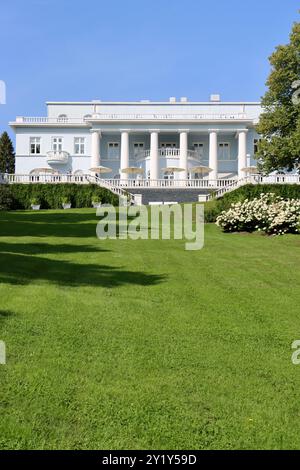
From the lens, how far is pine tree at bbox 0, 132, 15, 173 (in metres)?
86.4

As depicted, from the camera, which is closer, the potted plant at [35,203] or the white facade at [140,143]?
the potted plant at [35,203]

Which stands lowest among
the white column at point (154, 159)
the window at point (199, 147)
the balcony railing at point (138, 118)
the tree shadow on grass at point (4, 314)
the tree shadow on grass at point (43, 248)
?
the tree shadow on grass at point (4, 314)

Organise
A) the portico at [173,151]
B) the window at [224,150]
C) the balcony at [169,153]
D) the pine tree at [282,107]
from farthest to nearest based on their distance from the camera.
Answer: the window at [224,150]
the balcony at [169,153]
the portico at [173,151]
the pine tree at [282,107]

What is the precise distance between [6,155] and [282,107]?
65.6 m

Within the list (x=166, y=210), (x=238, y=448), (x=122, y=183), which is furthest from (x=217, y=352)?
(x=122, y=183)

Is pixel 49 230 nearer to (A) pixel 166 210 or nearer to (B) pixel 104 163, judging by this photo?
(A) pixel 166 210

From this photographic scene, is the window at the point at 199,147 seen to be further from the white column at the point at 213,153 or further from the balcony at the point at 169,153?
the balcony at the point at 169,153

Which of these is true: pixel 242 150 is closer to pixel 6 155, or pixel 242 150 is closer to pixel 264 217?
pixel 264 217

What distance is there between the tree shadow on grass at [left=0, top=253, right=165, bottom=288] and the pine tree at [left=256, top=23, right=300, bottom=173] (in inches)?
929

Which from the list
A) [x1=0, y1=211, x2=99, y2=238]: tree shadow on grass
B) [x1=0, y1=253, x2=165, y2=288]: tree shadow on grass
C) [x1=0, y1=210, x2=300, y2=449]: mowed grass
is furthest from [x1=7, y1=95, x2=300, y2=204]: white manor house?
[x1=0, y1=210, x2=300, y2=449]: mowed grass

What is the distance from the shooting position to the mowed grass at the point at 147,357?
13.7ft

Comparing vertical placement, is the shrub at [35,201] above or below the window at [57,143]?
below

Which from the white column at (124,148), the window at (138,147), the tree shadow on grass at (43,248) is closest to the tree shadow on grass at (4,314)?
the tree shadow on grass at (43,248)

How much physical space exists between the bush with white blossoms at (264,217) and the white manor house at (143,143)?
32.9m
